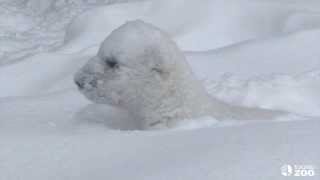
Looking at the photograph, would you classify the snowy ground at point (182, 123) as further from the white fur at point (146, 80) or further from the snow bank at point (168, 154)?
the white fur at point (146, 80)

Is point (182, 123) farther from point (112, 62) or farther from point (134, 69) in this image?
point (112, 62)

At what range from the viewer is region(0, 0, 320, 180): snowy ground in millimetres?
2900

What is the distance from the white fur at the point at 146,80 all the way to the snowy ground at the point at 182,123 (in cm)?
13

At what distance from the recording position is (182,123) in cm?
414

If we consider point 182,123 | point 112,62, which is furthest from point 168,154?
point 112,62

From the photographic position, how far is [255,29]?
23.6 ft

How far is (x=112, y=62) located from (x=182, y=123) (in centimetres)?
49

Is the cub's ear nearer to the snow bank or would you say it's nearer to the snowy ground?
the snowy ground

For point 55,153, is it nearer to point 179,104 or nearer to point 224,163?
point 224,163

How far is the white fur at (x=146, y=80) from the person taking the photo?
4160mm

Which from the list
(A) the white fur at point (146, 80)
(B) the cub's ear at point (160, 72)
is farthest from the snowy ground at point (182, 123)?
(B) the cub's ear at point (160, 72)

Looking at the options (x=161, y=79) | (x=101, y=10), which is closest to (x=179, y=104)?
(x=161, y=79)

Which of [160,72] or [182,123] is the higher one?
[160,72]

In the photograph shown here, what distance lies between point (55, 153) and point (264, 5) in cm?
465
